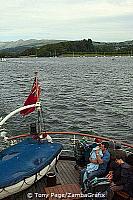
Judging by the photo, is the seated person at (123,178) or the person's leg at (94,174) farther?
the person's leg at (94,174)

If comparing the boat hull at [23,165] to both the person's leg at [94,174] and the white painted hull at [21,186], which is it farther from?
the person's leg at [94,174]

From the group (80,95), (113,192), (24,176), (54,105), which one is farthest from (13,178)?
(80,95)

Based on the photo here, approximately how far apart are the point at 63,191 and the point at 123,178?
1.93m

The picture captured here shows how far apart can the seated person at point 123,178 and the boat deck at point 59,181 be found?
1.92 metres

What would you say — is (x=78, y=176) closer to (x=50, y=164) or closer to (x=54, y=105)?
(x=50, y=164)

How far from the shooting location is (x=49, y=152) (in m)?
10.0

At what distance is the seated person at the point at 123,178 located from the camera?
776 centimetres

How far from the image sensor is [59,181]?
395 inches

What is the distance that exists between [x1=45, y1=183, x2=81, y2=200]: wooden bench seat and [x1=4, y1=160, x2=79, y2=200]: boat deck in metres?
0.26

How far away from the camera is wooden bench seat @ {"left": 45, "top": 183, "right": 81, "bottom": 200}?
8.64m

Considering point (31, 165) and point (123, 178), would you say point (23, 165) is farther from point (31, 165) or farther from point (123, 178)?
point (123, 178)

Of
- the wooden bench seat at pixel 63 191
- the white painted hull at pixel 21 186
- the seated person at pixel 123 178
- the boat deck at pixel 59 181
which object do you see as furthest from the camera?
the boat deck at pixel 59 181

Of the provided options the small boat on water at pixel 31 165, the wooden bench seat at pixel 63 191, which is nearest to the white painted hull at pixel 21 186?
the small boat on water at pixel 31 165

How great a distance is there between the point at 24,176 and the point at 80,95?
41.0m
